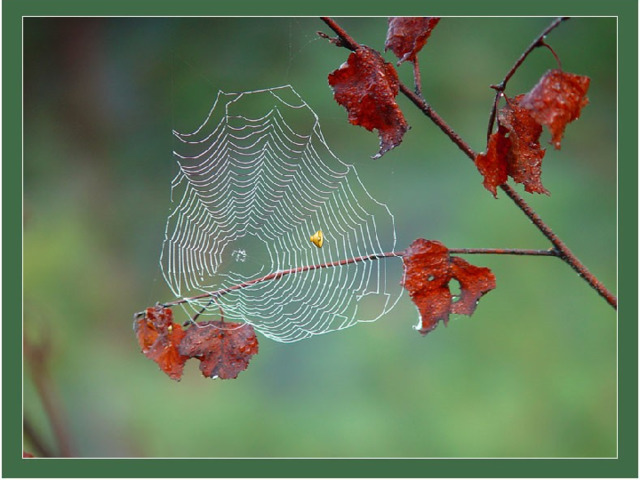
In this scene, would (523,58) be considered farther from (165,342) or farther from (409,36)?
(165,342)

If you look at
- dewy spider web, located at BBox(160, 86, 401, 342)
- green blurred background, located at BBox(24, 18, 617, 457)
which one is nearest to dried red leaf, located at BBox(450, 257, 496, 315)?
dewy spider web, located at BBox(160, 86, 401, 342)

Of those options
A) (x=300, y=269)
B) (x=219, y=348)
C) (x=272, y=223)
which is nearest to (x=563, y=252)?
(x=300, y=269)

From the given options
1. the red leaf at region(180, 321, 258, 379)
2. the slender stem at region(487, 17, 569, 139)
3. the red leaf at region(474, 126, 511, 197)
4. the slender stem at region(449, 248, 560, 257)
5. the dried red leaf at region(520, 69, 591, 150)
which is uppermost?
the slender stem at region(487, 17, 569, 139)

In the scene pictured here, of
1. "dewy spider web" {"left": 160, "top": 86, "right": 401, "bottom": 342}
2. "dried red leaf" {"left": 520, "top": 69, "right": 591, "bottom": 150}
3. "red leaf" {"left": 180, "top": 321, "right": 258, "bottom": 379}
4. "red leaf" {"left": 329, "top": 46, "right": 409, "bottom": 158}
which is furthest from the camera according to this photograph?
"dewy spider web" {"left": 160, "top": 86, "right": 401, "bottom": 342}

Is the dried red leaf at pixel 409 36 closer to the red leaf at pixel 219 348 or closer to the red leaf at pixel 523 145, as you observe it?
the red leaf at pixel 523 145

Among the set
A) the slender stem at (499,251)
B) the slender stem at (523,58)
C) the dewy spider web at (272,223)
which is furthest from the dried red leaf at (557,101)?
the dewy spider web at (272,223)

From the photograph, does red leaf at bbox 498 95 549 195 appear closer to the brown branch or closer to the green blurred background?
the brown branch

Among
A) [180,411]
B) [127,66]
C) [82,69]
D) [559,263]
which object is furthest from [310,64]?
[180,411]

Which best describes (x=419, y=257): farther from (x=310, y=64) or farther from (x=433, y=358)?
(x=310, y=64)
